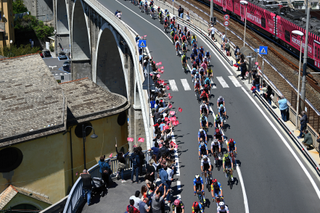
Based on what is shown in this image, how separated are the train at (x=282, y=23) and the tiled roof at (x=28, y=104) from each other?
22.1 metres

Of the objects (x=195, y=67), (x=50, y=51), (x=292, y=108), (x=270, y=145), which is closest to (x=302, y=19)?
(x=195, y=67)

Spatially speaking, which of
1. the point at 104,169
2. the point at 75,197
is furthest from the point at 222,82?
the point at 75,197

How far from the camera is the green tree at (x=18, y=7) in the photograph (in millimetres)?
101125

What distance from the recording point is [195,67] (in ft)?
106

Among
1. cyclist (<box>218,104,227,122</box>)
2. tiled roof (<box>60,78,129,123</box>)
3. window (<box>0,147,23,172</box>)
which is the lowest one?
window (<box>0,147,23,172</box>)

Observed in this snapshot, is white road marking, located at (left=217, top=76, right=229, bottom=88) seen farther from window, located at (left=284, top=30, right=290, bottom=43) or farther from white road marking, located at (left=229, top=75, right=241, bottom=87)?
window, located at (left=284, top=30, right=290, bottom=43)

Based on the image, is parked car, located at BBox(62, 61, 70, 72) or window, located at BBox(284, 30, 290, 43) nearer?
window, located at BBox(284, 30, 290, 43)

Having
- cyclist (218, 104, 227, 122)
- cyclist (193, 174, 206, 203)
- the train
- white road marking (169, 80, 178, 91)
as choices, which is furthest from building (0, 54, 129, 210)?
the train

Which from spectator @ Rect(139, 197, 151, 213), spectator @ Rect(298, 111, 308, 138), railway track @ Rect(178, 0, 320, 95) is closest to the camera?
spectator @ Rect(139, 197, 151, 213)

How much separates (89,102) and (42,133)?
27.2ft

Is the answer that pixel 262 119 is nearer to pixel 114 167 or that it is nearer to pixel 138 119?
pixel 114 167

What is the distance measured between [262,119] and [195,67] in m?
7.93

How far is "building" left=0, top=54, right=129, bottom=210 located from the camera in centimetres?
2894

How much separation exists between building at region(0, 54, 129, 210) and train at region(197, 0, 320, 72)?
1777 cm
